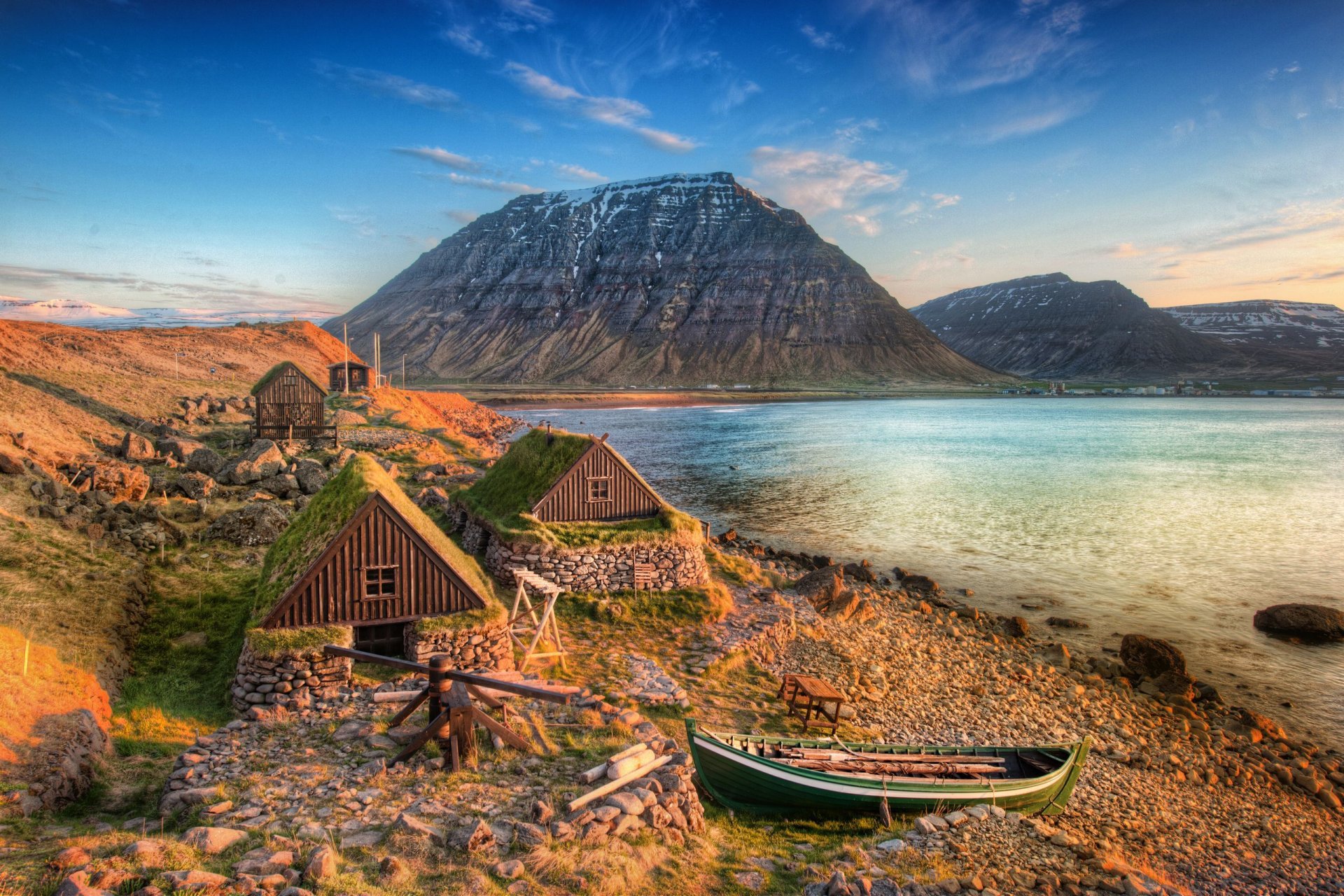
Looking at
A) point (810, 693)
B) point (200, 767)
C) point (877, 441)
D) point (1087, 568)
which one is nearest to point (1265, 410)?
point (877, 441)

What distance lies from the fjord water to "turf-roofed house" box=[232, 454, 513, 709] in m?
21.1

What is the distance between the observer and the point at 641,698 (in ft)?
51.4

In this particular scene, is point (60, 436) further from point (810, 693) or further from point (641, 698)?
point (810, 693)

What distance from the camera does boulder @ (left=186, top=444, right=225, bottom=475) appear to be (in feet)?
103

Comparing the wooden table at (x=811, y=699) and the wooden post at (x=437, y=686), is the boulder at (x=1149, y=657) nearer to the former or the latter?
the wooden table at (x=811, y=699)

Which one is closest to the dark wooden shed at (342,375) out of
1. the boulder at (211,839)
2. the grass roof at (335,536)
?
the grass roof at (335,536)

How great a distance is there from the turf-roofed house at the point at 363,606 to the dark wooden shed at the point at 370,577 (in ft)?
0.06

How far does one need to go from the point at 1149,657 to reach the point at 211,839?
25.2 metres

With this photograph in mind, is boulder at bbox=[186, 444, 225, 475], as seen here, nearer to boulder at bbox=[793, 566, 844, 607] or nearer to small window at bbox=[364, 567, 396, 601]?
small window at bbox=[364, 567, 396, 601]

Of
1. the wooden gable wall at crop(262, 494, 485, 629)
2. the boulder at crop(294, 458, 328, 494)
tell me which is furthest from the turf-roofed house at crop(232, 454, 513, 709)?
the boulder at crop(294, 458, 328, 494)

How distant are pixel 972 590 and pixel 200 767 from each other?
1123 inches

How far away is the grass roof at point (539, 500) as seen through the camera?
23.3 meters

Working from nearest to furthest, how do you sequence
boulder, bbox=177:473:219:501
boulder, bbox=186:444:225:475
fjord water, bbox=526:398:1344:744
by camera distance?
fjord water, bbox=526:398:1344:744
boulder, bbox=177:473:219:501
boulder, bbox=186:444:225:475

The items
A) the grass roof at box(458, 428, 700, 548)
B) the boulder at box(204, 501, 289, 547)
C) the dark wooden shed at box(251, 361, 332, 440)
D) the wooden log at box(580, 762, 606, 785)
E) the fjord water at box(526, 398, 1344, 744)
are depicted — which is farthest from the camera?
the dark wooden shed at box(251, 361, 332, 440)
